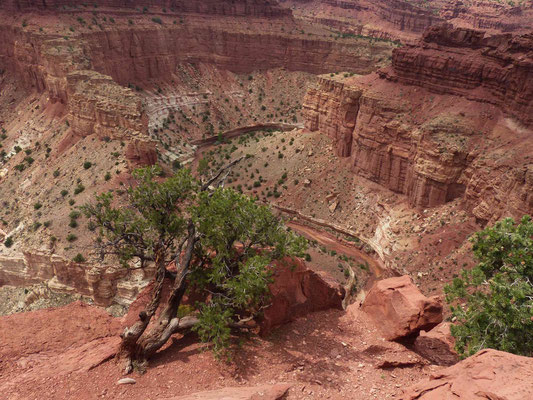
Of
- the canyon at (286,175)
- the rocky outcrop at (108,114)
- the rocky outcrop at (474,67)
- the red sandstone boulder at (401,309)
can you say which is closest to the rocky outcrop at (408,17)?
the canyon at (286,175)

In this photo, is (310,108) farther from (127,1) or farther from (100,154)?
(127,1)

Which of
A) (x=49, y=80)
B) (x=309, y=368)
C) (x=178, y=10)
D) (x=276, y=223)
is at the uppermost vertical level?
(x=178, y=10)

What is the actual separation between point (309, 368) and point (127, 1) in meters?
87.0

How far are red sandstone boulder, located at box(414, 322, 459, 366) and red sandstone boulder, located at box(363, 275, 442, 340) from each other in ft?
5.49

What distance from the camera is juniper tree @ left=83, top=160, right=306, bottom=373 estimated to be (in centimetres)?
1695

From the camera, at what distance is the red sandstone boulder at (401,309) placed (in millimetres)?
18953

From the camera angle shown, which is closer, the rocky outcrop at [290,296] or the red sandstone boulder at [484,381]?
the red sandstone boulder at [484,381]

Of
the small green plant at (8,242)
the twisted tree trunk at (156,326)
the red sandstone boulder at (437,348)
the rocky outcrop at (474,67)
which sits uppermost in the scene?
the rocky outcrop at (474,67)

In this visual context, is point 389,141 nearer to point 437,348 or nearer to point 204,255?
point 437,348

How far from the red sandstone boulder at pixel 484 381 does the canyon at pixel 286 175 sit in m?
0.15

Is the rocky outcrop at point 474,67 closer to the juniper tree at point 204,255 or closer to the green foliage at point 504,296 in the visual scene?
the green foliage at point 504,296

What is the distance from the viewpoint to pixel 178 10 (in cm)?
8956

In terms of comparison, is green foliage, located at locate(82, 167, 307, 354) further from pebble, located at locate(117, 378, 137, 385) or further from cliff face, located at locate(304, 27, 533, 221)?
cliff face, located at locate(304, 27, 533, 221)

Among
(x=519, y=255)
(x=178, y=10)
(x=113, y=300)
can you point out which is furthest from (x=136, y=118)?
(x=178, y=10)
